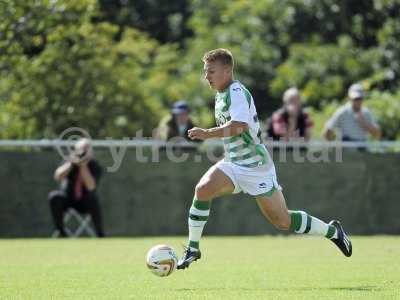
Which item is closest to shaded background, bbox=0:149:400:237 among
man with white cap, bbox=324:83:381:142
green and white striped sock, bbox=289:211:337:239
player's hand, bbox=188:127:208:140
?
man with white cap, bbox=324:83:381:142

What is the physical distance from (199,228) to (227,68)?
4.78 ft

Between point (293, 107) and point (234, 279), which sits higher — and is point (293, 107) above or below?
above

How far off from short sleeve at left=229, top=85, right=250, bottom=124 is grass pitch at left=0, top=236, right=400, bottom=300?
141 centimetres

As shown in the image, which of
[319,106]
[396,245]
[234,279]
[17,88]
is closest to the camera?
[234,279]

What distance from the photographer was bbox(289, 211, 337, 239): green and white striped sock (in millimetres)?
9617

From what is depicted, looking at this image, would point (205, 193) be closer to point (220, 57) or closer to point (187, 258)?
point (187, 258)

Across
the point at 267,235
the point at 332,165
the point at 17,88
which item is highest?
the point at 17,88

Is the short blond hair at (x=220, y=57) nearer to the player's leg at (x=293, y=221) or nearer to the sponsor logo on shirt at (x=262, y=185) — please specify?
the sponsor logo on shirt at (x=262, y=185)

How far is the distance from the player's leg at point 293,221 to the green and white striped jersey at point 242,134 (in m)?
0.34

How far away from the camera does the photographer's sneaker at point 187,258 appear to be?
30.5 ft

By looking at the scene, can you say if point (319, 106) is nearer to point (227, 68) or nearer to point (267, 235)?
point (267, 235)

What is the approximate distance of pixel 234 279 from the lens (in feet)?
30.3

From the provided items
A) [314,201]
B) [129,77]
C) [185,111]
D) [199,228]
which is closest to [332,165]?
[314,201]

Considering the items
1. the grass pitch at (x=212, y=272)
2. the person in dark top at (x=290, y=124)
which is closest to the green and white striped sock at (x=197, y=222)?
the grass pitch at (x=212, y=272)
